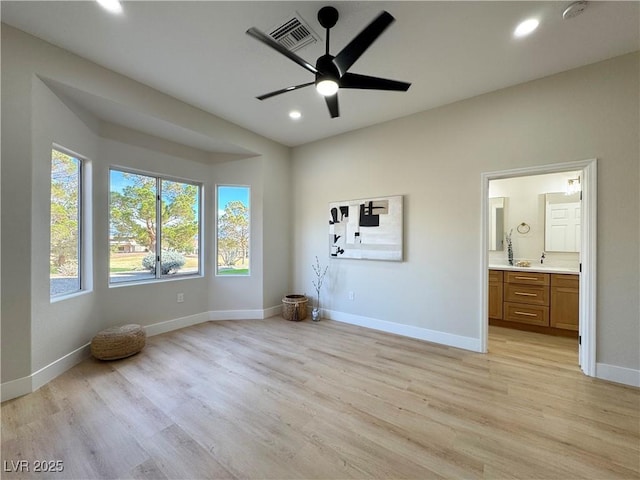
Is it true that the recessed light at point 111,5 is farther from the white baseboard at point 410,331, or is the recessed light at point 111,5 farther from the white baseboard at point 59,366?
the white baseboard at point 410,331

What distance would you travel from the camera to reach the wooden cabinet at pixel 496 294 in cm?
411

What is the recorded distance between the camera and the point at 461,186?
10.7 feet

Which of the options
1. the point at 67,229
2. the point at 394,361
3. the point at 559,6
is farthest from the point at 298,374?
the point at 559,6

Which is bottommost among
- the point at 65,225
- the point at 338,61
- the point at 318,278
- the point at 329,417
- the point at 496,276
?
the point at 329,417

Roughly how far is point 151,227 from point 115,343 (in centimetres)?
163

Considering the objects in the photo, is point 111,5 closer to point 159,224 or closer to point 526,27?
point 159,224

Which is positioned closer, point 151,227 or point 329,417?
point 329,417

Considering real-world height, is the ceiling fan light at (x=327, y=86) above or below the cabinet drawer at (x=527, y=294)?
above

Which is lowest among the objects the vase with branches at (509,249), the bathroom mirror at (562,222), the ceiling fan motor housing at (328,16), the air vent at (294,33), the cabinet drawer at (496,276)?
the cabinet drawer at (496,276)

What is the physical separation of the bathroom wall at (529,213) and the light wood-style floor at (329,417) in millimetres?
1735

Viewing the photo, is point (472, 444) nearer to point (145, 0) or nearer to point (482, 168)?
point (482, 168)

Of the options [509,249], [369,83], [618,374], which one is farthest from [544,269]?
[369,83]

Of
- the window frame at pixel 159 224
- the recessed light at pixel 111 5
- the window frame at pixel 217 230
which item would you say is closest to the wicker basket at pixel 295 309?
the window frame at pixel 217 230

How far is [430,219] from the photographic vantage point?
3.50 metres
